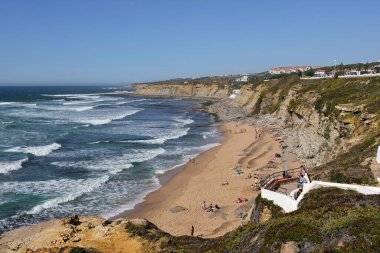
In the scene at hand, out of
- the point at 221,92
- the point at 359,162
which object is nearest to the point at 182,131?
the point at 359,162

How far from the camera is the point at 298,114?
153ft

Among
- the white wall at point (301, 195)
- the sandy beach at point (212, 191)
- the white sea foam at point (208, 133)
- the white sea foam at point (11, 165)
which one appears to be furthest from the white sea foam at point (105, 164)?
the white wall at point (301, 195)

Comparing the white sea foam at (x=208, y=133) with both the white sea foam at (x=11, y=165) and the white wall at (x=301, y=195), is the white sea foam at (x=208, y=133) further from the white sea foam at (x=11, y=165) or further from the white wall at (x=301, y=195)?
the white wall at (x=301, y=195)

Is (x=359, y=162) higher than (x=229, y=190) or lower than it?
higher

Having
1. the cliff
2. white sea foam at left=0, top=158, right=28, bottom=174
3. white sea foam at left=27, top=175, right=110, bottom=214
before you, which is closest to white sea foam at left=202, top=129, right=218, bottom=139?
white sea foam at left=27, top=175, right=110, bottom=214

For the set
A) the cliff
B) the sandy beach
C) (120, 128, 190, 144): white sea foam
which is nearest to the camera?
the cliff

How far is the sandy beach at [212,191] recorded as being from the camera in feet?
79.8

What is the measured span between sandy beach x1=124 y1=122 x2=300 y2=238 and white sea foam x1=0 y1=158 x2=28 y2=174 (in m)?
13.2

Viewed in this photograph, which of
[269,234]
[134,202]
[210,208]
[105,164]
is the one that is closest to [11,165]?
[105,164]

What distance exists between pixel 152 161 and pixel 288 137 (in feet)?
58.8

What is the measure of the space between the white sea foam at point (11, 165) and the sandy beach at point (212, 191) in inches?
519

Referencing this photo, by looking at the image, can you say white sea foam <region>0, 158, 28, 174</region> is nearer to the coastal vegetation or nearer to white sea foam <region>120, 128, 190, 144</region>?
white sea foam <region>120, 128, 190, 144</region>

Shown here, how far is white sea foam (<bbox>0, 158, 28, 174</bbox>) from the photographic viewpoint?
112 ft

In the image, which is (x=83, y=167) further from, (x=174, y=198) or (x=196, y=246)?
(x=196, y=246)
